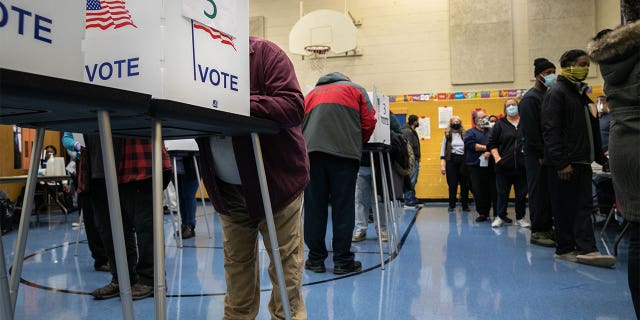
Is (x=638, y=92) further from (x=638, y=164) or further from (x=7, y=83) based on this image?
(x=7, y=83)

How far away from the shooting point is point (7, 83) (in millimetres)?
650

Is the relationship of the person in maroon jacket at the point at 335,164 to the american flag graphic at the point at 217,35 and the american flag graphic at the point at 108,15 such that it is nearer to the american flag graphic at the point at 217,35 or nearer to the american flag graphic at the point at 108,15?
the american flag graphic at the point at 217,35

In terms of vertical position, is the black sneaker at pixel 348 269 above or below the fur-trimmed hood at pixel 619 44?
below

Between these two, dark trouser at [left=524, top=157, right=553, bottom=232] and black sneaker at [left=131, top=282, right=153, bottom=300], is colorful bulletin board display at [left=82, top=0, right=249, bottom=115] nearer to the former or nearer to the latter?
black sneaker at [left=131, top=282, right=153, bottom=300]

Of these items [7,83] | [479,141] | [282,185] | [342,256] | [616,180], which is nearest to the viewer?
[7,83]

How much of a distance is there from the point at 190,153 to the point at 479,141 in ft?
11.6

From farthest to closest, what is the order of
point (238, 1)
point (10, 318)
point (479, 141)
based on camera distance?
point (479, 141)
point (238, 1)
point (10, 318)

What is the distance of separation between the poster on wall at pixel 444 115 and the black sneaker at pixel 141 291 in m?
6.73

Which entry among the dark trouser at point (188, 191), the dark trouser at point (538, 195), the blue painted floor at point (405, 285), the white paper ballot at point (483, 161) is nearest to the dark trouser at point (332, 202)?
the blue painted floor at point (405, 285)

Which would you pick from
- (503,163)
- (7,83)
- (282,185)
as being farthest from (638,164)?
(503,163)

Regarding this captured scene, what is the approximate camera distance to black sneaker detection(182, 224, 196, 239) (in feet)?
14.9

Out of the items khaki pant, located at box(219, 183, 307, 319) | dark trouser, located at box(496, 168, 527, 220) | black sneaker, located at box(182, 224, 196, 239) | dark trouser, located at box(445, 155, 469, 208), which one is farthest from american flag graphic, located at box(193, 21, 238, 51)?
dark trouser, located at box(445, 155, 469, 208)

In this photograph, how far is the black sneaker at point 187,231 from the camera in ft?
14.9

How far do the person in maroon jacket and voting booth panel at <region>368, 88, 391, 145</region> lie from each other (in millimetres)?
774
